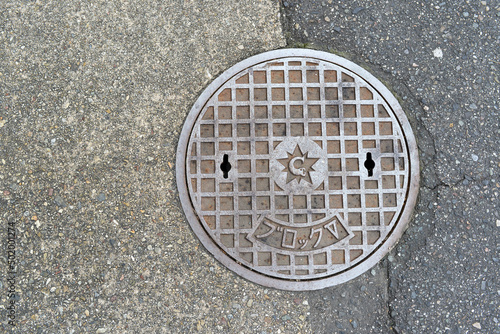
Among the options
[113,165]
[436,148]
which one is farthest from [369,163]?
[113,165]

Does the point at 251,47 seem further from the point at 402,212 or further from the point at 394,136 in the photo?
the point at 402,212

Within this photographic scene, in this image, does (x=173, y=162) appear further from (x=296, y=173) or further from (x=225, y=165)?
(x=296, y=173)

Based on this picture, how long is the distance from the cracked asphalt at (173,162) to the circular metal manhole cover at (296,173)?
8cm

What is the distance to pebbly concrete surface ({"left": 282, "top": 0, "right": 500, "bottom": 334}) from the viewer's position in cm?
195

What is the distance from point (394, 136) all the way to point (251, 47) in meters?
0.98

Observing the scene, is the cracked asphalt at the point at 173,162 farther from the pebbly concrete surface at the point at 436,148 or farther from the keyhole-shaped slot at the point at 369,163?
the keyhole-shaped slot at the point at 369,163

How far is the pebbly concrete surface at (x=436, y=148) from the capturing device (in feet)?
6.40

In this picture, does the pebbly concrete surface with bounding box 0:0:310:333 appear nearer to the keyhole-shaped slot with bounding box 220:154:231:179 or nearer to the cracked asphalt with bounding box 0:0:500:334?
the cracked asphalt with bounding box 0:0:500:334

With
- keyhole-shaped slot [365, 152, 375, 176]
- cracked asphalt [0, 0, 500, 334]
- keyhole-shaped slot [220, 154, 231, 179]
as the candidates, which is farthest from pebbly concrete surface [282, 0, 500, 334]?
keyhole-shaped slot [220, 154, 231, 179]

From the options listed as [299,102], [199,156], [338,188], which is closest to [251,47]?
[299,102]

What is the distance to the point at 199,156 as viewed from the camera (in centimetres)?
204

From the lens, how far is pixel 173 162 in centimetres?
205

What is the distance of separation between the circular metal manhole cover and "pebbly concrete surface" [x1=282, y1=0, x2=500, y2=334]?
114 millimetres

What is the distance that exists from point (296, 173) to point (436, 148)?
825 mm
